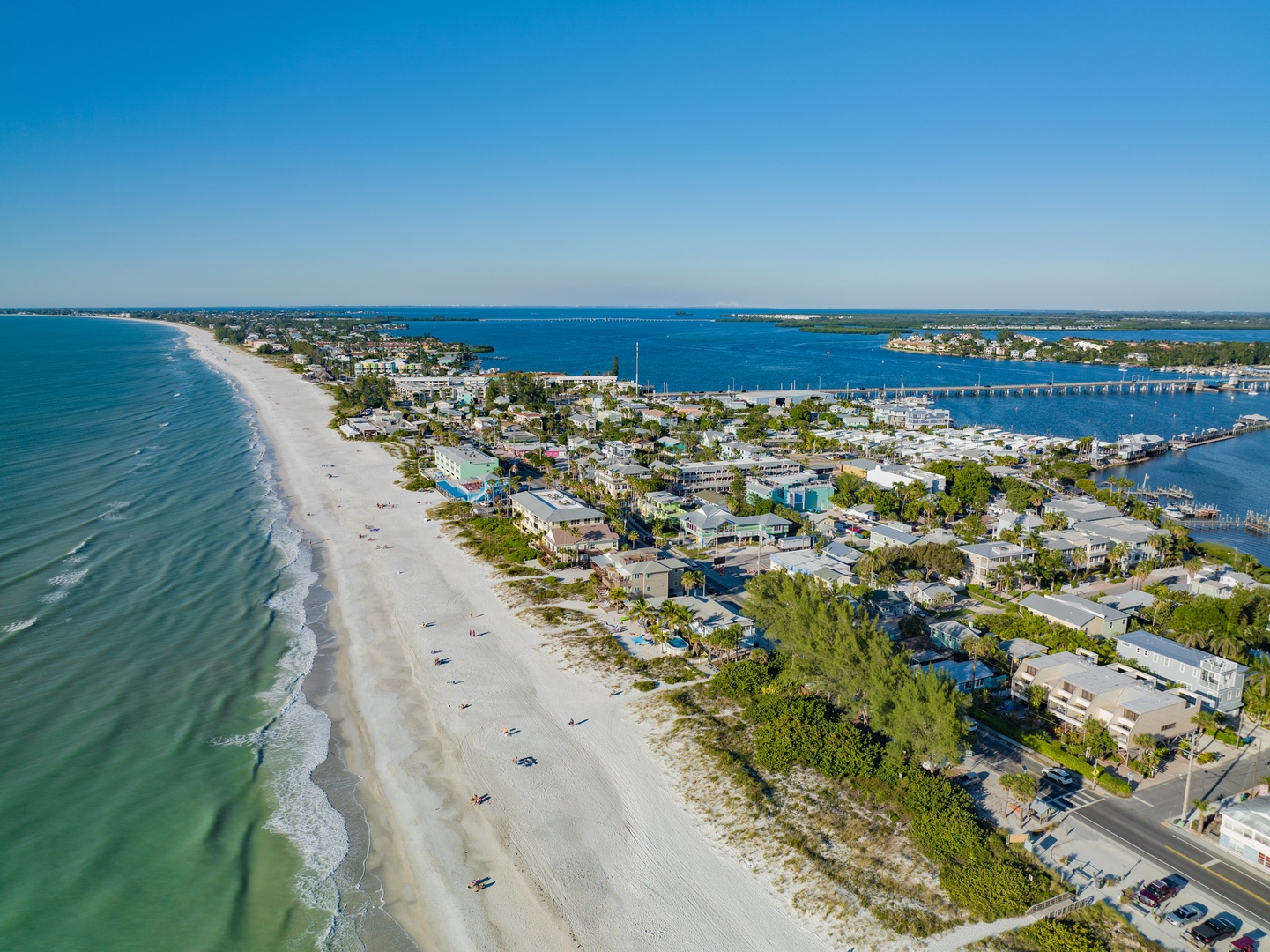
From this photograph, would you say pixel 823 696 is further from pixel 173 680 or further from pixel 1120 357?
pixel 1120 357

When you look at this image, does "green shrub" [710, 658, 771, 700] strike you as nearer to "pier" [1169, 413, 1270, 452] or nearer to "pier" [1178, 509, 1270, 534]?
"pier" [1178, 509, 1270, 534]

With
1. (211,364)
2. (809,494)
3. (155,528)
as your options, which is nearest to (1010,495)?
(809,494)

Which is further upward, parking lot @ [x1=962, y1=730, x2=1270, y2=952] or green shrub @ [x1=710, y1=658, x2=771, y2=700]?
green shrub @ [x1=710, y1=658, x2=771, y2=700]

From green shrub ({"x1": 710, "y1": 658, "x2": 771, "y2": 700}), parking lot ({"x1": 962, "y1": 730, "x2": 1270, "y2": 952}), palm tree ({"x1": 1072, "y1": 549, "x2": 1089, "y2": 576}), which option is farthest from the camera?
palm tree ({"x1": 1072, "y1": 549, "x2": 1089, "y2": 576})

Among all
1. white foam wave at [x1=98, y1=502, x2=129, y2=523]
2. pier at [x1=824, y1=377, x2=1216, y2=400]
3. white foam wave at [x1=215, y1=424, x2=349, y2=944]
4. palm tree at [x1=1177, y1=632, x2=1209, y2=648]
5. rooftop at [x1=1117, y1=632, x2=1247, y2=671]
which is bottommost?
white foam wave at [x1=215, y1=424, x2=349, y2=944]

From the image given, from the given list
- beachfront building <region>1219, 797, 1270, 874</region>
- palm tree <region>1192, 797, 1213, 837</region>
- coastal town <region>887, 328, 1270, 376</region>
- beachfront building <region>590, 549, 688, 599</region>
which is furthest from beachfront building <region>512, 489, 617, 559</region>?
coastal town <region>887, 328, 1270, 376</region>

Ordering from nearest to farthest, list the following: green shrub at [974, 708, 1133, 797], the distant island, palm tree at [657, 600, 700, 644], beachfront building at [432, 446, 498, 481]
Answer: green shrub at [974, 708, 1133, 797] < palm tree at [657, 600, 700, 644] < beachfront building at [432, 446, 498, 481] < the distant island

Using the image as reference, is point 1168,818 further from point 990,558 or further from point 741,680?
point 990,558

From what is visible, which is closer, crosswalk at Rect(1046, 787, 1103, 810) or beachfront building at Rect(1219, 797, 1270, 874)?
beachfront building at Rect(1219, 797, 1270, 874)
